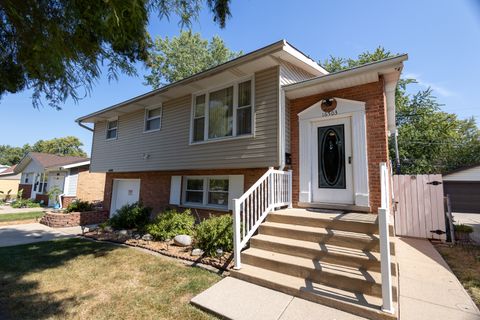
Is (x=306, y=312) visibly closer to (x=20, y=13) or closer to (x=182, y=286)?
(x=182, y=286)

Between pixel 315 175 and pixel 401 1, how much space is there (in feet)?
16.8

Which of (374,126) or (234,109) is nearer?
(374,126)

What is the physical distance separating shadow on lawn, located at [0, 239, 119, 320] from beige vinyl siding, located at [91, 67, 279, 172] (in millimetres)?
3374

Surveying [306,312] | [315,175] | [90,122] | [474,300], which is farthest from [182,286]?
[90,122]

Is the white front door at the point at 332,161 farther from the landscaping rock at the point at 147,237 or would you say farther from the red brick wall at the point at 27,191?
the red brick wall at the point at 27,191

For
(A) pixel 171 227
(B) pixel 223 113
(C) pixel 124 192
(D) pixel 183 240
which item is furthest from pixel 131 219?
(B) pixel 223 113

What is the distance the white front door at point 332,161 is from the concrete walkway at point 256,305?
9.30 feet

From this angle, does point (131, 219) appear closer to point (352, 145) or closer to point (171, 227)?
point (171, 227)

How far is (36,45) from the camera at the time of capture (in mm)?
3467

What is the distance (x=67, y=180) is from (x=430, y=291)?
784 inches

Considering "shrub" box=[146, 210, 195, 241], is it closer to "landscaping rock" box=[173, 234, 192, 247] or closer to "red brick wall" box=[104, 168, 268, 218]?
"landscaping rock" box=[173, 234, 192, 247]

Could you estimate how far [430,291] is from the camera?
351 centimetres

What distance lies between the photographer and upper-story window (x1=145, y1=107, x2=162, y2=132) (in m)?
9.46

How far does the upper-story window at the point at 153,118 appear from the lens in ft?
31.0
